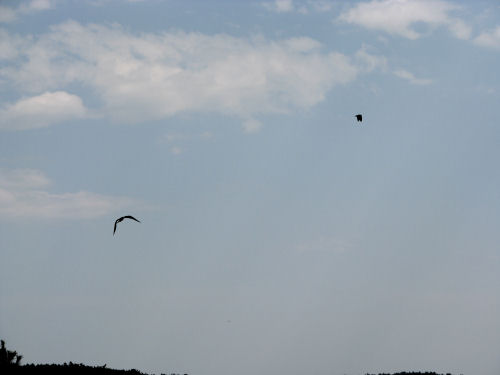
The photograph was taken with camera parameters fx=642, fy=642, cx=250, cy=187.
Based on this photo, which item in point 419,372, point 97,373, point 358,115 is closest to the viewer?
point 358,115

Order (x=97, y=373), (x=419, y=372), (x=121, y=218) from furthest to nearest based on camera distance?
(x=419, y=372) → (x=97, y=373) → (x=121, y=218)

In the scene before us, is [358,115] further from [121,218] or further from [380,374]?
[380,374]

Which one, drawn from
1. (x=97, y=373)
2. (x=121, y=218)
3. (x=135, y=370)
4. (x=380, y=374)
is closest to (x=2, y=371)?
(x=97, y=373)

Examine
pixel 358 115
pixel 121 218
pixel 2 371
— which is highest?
pixel 358 115

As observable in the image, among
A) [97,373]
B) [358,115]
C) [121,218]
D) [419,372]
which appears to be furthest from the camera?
[419,372]

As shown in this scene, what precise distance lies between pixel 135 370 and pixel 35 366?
18.3 feet

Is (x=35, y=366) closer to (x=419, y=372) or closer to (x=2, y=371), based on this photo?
(x=2, y=371)

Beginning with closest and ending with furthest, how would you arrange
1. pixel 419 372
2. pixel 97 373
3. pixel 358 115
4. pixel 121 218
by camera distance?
pixel 121 218
pixel 358 115
pixel 97 373
pixel 419 372

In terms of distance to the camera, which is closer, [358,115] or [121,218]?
[121,218]

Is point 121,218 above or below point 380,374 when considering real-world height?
above

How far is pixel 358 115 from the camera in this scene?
32.4m

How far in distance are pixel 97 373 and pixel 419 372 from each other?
19098mm

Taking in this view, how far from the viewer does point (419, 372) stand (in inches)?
1538

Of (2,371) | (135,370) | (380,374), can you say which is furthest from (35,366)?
(380,374)
